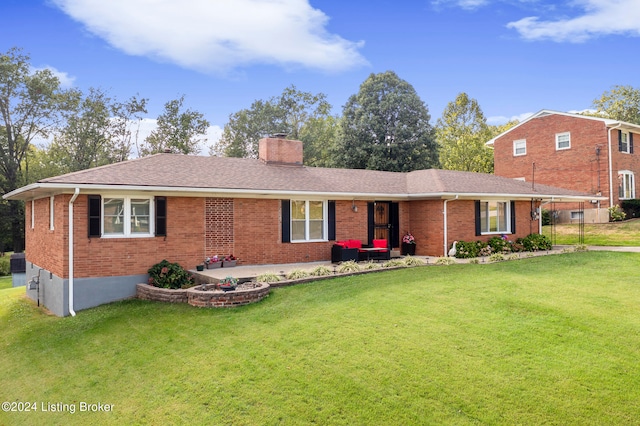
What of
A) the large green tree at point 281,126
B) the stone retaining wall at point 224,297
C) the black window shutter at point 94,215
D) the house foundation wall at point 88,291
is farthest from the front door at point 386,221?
the large green tree at point 281,126

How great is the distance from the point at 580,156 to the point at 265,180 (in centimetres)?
2171

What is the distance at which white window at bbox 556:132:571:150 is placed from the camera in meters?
26.9

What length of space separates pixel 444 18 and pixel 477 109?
2587cm

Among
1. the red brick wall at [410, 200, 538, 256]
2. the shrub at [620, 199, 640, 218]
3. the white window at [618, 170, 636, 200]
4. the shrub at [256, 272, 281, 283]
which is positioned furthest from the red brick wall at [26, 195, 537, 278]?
the white window at [618, 170, 636, 200]

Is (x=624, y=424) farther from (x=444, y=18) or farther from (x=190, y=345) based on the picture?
(x=444, y=18)

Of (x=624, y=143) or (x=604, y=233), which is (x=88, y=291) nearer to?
(x=604, y=233)

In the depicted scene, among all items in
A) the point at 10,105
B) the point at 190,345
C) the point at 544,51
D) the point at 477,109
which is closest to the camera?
the point at 190,345

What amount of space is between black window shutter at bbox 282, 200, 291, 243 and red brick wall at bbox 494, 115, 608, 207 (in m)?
20.2

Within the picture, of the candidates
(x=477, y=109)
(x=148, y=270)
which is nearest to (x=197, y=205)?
(x=148, y=270)

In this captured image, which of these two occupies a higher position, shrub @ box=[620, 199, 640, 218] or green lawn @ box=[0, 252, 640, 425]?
shrub @ box=[620, 199, 640, 218]

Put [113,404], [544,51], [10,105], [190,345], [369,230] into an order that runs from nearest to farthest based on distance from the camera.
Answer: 1. [113,404]
2. [190,345]
3. [369,230]
4. [544,51]
5. [10,105]

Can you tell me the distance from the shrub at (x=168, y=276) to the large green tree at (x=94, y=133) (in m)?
26.2

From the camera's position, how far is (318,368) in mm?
6191

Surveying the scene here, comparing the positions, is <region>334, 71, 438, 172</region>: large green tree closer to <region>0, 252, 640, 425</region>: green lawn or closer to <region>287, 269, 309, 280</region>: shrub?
<region>287, 269, 309, 280</region>: shrub
